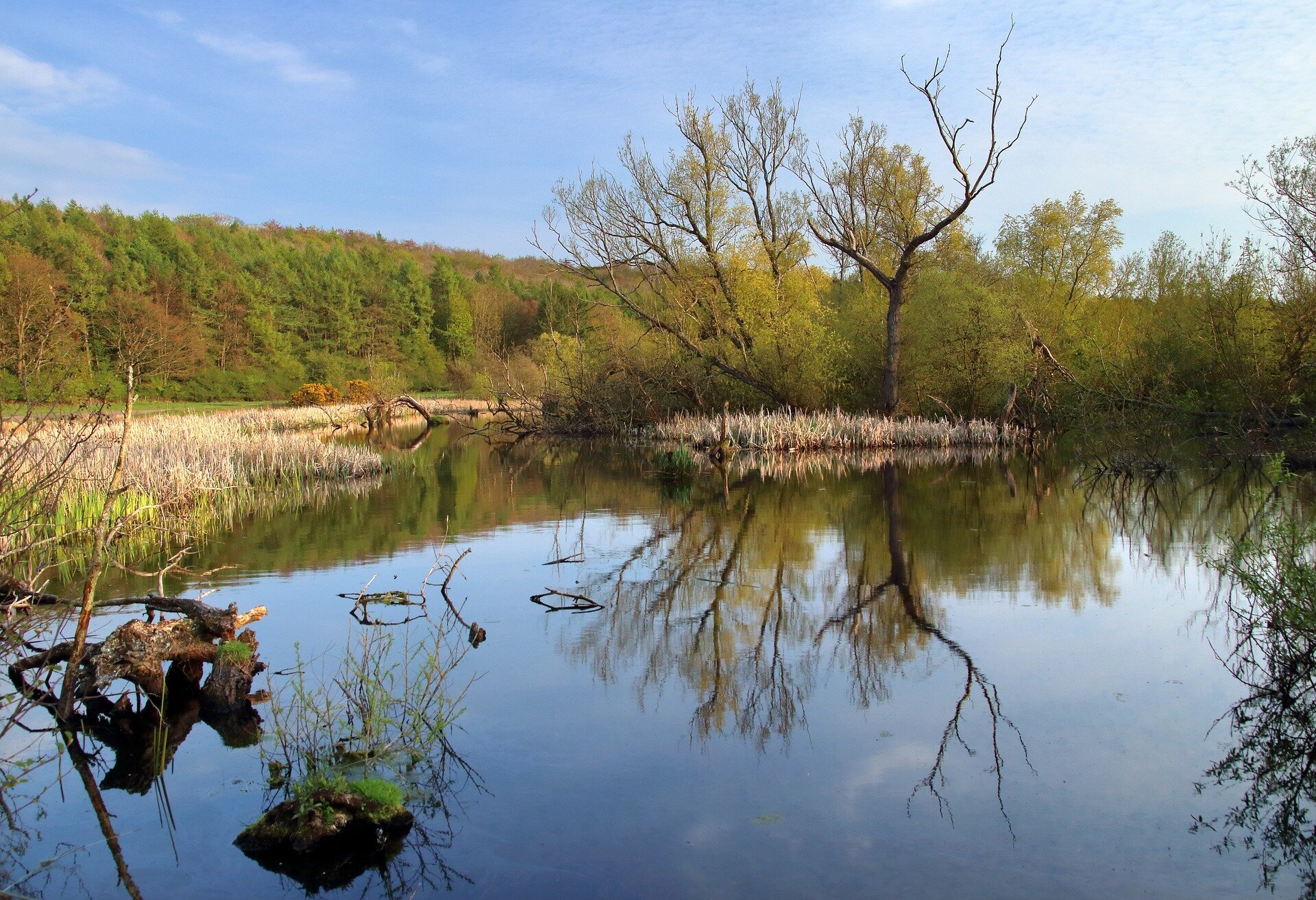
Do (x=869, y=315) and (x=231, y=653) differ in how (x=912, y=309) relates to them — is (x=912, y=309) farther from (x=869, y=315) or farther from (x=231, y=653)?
(x=231, y=653)

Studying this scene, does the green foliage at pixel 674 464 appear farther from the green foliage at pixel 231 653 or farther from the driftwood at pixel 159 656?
the green foliage at pixel 231 653

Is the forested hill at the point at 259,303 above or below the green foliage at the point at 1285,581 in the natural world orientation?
above

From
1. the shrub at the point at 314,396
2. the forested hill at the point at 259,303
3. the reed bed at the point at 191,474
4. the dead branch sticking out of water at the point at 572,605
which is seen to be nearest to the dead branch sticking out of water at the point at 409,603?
the dead branch sticking out of water at the point at 572,605

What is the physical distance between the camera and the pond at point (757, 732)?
12.0 feet

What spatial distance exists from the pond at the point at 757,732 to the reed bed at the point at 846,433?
11.3 m

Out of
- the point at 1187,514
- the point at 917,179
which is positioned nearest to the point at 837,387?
the point at 917,179

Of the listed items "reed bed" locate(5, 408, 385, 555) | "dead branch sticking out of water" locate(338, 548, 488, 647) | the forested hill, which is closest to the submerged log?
"dead branch sticking out of water" locate(338, 548, 488, 647)

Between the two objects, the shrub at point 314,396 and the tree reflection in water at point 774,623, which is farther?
the shrub at point 314,396

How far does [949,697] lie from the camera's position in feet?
17.9

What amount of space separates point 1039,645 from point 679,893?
159 inches

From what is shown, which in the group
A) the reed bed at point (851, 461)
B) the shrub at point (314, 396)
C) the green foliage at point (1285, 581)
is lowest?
the reed bed at point (851, 461)

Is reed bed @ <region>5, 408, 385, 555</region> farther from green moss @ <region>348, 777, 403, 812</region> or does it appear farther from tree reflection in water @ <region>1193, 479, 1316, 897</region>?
tree reflection in water @ <region>1193, 479, 1316, 897</region>

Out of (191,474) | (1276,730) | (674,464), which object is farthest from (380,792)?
(674,464)

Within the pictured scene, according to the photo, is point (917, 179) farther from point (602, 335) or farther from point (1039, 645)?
point (1039, 645)
